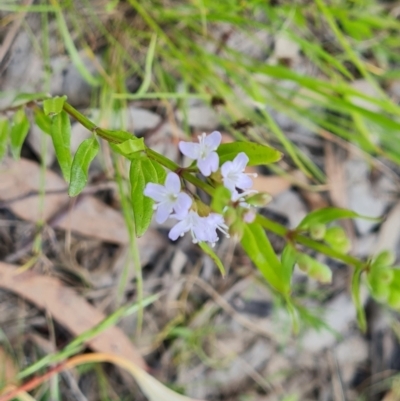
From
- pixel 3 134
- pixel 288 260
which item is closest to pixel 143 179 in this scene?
pixel 288 260

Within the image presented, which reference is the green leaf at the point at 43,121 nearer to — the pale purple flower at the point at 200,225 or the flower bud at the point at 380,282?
the pale purple flower at the point at 200,225

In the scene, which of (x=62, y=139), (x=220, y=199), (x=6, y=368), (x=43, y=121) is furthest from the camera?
(x=6, y=368)

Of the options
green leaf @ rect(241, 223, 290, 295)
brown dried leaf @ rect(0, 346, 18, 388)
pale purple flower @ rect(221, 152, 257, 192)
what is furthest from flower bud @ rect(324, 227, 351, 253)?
brown dried leaf @ rect(0, 346, 18, 388)

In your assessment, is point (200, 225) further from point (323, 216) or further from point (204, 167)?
point (323, 216)

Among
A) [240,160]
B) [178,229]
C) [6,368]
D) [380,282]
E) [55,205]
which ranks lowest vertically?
[6,368]

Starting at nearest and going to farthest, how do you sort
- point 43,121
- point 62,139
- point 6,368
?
point 62,139 < point 43,121 < point 6,368

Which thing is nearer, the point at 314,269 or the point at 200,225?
the point at 200,225

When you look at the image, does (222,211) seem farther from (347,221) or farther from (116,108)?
(347,221)
